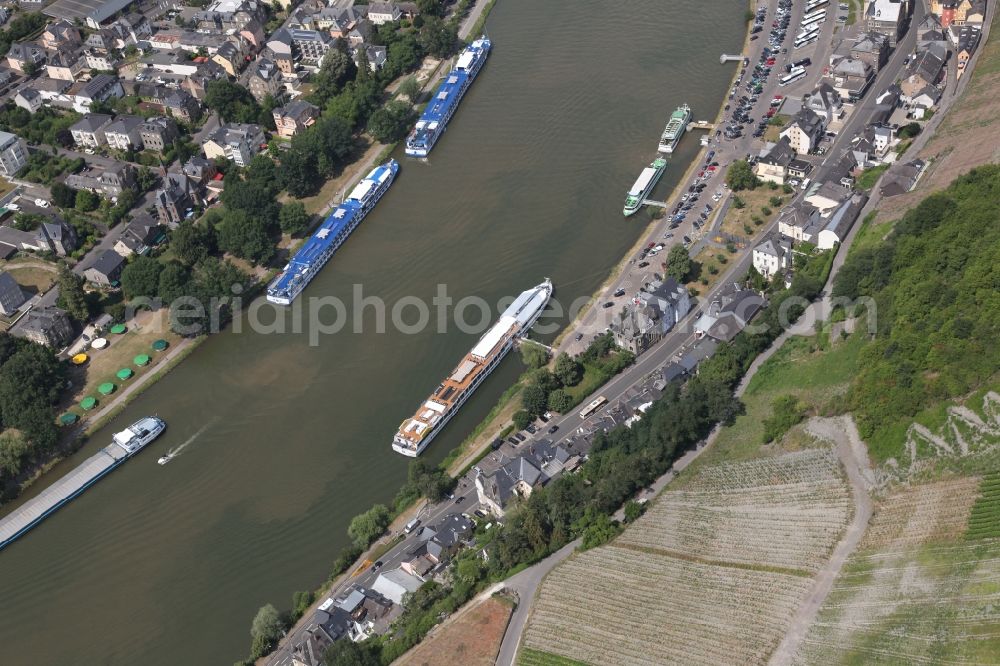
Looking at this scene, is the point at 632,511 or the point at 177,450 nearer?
the point at 632,511

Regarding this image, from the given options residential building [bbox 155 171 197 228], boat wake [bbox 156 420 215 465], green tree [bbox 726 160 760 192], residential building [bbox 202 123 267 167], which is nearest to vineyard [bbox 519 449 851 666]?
boat wake [bbox 156 420 215 465]

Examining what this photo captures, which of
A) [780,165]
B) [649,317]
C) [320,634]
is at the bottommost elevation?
[320,634]

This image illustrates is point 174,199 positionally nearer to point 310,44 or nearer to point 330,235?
point 330,235

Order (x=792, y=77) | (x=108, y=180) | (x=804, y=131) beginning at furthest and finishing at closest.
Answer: (x=792, y=77), (x=108, y=180), (x=804, y=131)

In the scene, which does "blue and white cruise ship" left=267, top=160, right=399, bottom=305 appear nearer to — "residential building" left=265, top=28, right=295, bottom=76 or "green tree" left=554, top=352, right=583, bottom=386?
"residential building" left=265, top=28, right=295, bottom=76

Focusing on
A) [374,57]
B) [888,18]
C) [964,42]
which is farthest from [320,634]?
[888,18]

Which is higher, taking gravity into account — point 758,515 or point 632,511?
point 758,515

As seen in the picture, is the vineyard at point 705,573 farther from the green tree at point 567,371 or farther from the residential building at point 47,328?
the residential building at point 47,328
